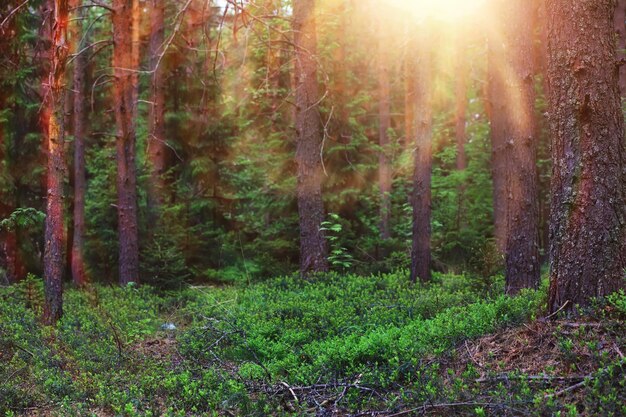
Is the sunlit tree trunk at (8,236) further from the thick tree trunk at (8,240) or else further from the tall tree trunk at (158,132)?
the tall tree trunk at (158,132)

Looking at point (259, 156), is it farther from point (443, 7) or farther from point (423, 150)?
point (443, 7)

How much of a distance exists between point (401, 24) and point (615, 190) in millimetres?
19548

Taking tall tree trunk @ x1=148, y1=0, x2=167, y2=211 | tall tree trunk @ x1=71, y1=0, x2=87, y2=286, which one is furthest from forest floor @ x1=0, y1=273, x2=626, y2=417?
tall tree trunk @ x1=148, y1=0, x2=167, y2=211

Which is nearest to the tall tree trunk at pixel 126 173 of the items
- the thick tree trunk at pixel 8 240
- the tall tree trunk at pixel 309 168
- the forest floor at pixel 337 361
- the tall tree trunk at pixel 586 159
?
the thick tree trunk at pixel 8 240

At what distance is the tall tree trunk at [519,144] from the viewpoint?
9375 mm

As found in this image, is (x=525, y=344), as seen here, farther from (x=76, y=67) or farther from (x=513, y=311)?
(x=76, y=67)

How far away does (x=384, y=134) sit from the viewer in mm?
22656

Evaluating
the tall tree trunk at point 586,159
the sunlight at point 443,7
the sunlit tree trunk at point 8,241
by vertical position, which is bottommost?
the sunlit tree trunk at point 8,241

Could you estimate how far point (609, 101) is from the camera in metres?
5.61

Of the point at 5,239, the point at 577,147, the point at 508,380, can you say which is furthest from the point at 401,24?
the point at 508,380

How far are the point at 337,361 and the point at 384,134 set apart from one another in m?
17.2

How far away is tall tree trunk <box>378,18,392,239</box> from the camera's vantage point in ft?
64.5

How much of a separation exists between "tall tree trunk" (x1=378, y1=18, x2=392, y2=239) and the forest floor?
946 cm

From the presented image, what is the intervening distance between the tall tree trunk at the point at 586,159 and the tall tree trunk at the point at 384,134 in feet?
41.7
